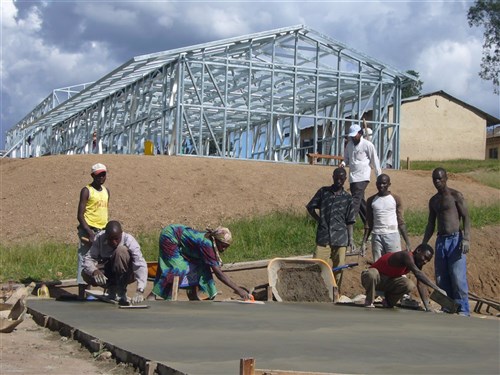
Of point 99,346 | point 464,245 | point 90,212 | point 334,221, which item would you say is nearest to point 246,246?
point 334,221

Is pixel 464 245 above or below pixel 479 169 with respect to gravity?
below

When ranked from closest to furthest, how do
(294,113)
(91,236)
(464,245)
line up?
(91,236) < (464,245) < (294,113)

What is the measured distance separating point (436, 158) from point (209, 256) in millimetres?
40860

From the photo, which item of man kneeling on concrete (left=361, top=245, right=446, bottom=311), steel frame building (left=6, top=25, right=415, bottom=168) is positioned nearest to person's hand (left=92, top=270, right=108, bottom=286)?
man kneeling on concrete (left=361, top=245, right=446, bottom=311)

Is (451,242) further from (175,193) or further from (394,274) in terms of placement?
(175,193)

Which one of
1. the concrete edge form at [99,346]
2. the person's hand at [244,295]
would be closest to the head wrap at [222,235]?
the person's hand at [244,295]

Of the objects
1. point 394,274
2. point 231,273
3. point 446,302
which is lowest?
point 231,273

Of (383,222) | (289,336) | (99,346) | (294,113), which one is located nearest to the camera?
(99,346)

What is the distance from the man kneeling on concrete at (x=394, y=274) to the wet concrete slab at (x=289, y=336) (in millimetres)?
322

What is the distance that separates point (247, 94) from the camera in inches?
1155

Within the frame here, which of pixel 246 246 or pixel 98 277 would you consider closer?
pixel 98 277

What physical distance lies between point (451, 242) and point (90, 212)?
4.76 m

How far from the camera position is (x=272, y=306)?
9.91 m

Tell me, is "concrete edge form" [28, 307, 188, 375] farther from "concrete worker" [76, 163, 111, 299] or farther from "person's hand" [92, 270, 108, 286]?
"concrete worker" [76, 163, 111, 299]
